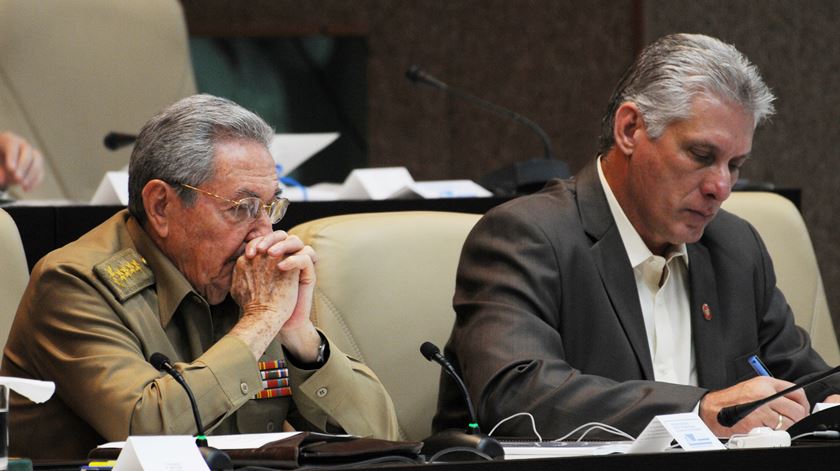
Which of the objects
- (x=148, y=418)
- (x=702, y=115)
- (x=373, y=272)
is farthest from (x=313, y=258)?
(x=702, y=115)

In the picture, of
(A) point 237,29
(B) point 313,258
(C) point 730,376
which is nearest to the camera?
(B) point 313,258

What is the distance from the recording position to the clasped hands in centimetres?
208

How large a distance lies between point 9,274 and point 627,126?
3.32 feet

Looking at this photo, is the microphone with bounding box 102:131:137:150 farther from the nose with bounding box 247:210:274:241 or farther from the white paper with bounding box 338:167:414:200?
the nose with bounding box 247:210:274:241

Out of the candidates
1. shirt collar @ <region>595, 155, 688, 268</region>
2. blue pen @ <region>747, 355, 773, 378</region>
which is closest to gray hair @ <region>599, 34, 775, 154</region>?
shirt collar @ <region>595, 155, 688, 268</region>

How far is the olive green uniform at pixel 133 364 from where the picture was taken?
6.34ft

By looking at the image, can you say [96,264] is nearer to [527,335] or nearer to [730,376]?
[527,335]

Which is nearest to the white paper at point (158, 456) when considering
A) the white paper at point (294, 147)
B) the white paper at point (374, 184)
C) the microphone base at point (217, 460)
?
the microphone base at point (217, 460)

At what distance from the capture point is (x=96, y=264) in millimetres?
2049

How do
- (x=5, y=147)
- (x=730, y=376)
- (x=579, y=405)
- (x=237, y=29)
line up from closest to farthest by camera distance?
(x=579, y=405) < (x=730, y=376) < (x=5, y=147) < (x=237, y=29)

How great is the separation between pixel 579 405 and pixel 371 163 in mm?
3030

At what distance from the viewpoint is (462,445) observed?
5.14ft

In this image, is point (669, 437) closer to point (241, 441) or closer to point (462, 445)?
point (462, 445)

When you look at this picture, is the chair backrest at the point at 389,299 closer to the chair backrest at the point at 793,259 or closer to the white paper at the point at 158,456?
the chair backrest at the point at 793,259
